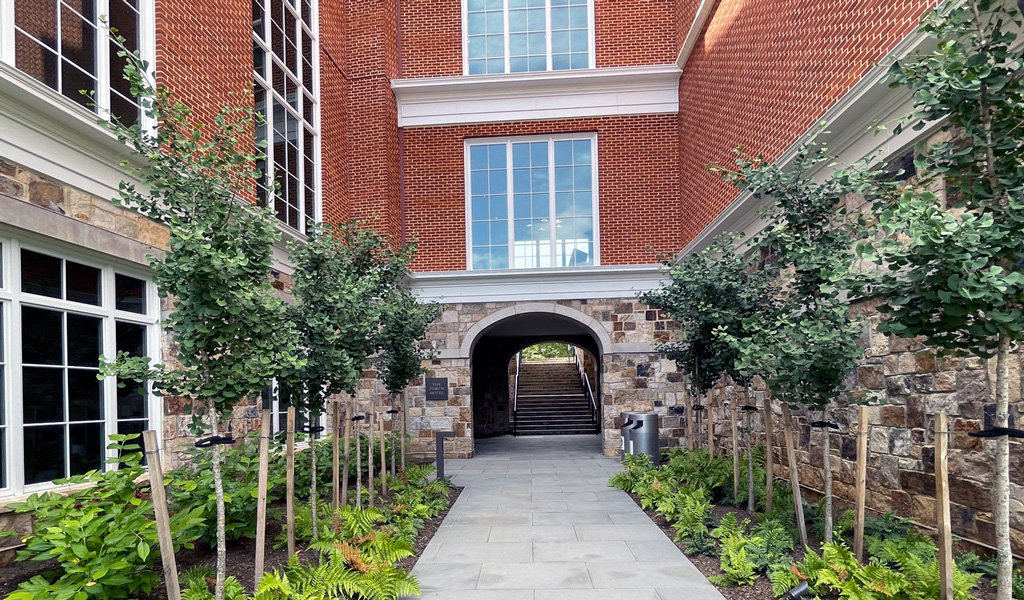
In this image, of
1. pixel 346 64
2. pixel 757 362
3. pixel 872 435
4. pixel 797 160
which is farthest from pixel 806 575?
pixel 346 64

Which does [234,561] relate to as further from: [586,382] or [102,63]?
[586,382]

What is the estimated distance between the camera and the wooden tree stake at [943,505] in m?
4.33

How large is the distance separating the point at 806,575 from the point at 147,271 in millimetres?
6864

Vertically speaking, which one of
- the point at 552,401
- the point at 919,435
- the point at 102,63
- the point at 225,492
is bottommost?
the point at 552,401

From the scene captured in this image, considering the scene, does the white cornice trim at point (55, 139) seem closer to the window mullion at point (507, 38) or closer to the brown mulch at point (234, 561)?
the brown mulch at point (234, 561)

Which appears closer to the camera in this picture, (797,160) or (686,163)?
(797,160)

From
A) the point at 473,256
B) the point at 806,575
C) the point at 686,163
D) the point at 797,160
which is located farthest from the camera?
the point at 473,256

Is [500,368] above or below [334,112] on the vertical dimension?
below

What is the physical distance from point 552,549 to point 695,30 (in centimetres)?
1009

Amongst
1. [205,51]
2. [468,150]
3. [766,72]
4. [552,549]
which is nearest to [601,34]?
[468,150]

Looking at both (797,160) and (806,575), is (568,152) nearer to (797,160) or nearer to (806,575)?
(797,160)

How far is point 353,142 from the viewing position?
1485 centimetres

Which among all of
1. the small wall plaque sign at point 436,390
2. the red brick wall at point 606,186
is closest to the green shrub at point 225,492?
the small wall plaque sign at point 436,390

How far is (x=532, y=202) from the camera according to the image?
1573 cm
